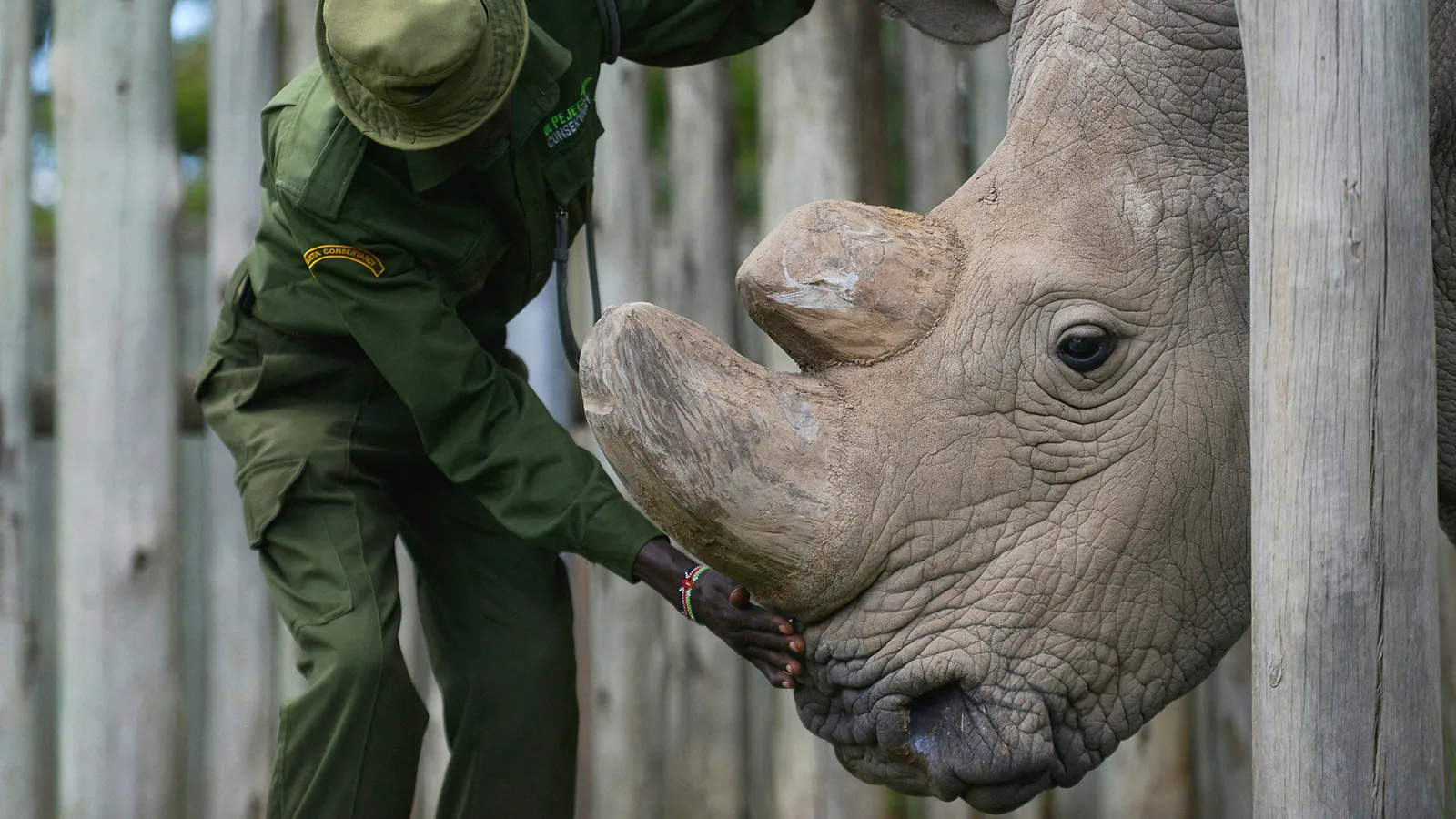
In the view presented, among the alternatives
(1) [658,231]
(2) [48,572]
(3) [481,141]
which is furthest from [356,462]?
(2) [48,572]

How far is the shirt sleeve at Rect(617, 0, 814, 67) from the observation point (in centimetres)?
312

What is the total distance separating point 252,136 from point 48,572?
6.28 ft

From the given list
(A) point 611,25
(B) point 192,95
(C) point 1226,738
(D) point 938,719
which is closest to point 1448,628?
(C) point 1226,738

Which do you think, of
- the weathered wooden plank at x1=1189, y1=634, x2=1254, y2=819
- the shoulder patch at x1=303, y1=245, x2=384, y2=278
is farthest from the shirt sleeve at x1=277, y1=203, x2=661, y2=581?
the weathered wooden plank at x1=1189, y1=634, x2=1254, y2=819

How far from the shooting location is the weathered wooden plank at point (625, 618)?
4.23 m

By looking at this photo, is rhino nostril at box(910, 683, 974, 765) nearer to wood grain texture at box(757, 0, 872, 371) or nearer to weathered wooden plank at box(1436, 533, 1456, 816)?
wood grain texture at box(757, 0, 872, 371)

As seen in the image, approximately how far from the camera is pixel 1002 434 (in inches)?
94.0

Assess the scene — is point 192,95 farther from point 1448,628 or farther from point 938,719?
point 938,719

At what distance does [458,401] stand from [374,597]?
15.1 inches

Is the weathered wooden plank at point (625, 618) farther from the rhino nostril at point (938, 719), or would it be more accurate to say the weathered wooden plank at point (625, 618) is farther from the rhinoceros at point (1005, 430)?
the rhino nostril at point (938, 719)

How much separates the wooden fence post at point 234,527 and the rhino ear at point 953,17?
5.70 feet

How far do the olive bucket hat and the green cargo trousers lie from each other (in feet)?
1.82

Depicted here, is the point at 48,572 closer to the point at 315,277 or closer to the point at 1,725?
the point at 1,725

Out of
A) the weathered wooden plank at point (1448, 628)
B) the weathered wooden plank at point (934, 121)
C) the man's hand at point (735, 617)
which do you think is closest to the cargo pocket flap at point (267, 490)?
the man's hand at point (735, 617)
